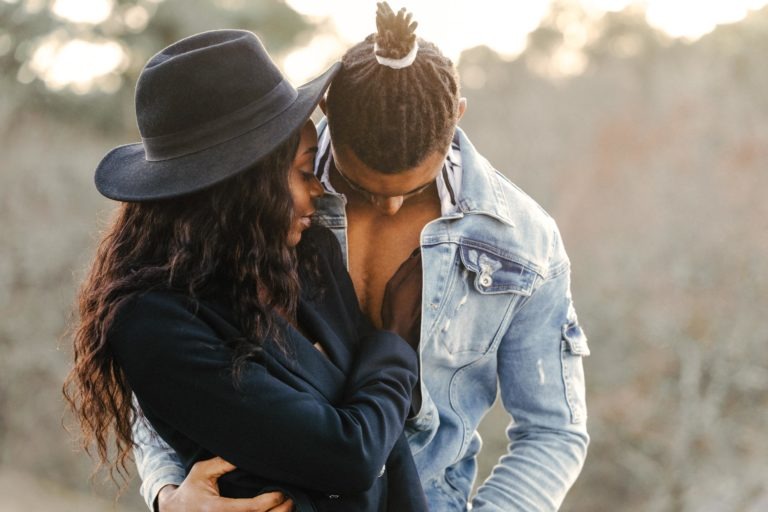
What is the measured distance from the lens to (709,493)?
8.69 m

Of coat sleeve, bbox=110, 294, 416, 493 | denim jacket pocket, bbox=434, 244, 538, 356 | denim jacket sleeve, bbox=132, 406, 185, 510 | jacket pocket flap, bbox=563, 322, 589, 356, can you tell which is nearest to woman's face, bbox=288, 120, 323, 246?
coat sleeve, bbox=110, 294, 416, 493

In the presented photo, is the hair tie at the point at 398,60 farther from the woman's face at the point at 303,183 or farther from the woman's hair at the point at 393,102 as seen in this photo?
the woman's face at the point at 303,183

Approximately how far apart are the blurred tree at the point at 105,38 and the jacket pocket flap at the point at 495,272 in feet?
28.6

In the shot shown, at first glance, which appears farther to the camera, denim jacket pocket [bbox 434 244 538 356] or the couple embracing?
denim jacket pocket [bbox 434 244 538 356]

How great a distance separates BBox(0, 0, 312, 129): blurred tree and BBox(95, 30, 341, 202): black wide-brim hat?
8686 millimetres

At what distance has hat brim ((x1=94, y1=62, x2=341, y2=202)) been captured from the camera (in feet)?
5.34

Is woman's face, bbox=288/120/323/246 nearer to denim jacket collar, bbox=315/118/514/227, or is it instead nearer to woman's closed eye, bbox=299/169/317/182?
woman's closed eye, bbox=299/169/317/182

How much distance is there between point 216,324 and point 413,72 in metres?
0.63

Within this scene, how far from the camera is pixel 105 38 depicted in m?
11.2

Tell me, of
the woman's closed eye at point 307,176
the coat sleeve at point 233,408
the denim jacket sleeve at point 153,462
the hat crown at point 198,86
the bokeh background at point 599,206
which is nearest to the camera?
the coat sleeve at point 233,408

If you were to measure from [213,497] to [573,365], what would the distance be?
0.92 m

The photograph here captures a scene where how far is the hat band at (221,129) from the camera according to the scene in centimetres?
167

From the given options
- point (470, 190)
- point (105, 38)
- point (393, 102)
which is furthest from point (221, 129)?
point (105, 38)

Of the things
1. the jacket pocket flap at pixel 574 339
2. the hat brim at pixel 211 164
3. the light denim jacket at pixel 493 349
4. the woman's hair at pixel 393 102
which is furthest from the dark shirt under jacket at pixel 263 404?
the jacket pocket flap at pixel 574 339
